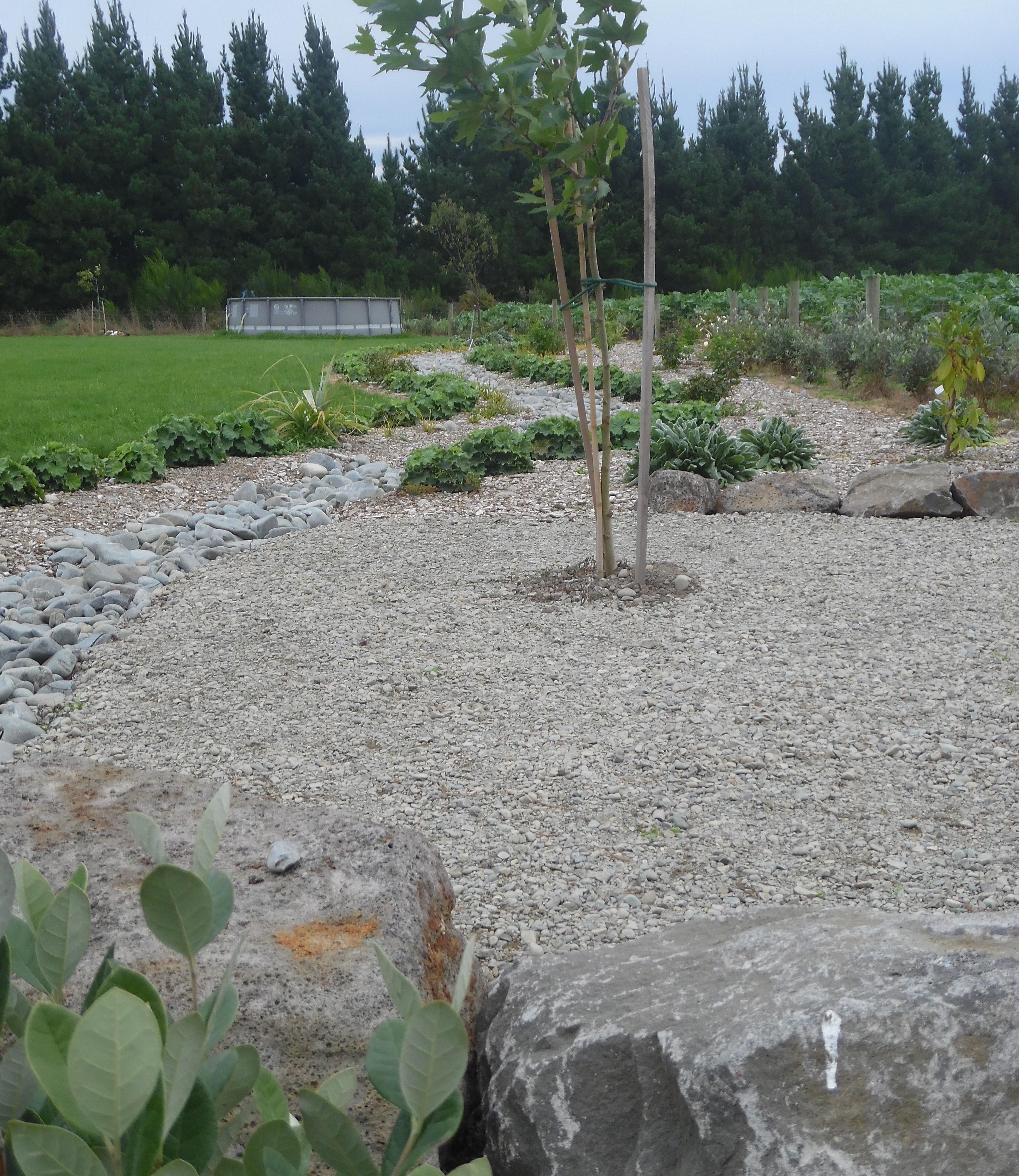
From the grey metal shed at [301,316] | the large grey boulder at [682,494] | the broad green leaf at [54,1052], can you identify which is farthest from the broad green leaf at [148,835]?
the grey metal shed at [301,316]

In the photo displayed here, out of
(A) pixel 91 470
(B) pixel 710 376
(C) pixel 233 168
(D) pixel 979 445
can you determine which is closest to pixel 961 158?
(C) pixel 233 168

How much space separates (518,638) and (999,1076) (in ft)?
9.41

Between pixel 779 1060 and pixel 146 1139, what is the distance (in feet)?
2.27

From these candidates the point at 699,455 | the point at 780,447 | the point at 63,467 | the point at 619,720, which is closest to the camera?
the point at 619,720

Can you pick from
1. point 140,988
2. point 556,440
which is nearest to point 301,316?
point 556,440

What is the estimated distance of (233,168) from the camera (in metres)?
31.8

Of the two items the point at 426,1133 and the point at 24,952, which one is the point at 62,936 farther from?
the point at 426,1133

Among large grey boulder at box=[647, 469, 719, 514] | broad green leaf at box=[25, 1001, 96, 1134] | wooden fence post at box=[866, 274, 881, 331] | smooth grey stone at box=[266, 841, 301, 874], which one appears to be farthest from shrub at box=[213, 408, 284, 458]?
wooden fence post at box=[866, 274, 881, 331]

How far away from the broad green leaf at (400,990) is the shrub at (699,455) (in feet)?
19.9

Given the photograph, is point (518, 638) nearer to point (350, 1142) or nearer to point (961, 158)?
point (350, 1142)

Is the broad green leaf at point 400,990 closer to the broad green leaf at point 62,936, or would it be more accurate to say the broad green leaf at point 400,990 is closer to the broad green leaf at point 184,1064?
the broad green leaf at point 184,1064

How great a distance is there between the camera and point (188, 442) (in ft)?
24.3

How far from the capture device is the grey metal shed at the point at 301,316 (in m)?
25.5

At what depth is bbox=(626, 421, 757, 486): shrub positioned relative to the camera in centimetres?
659
